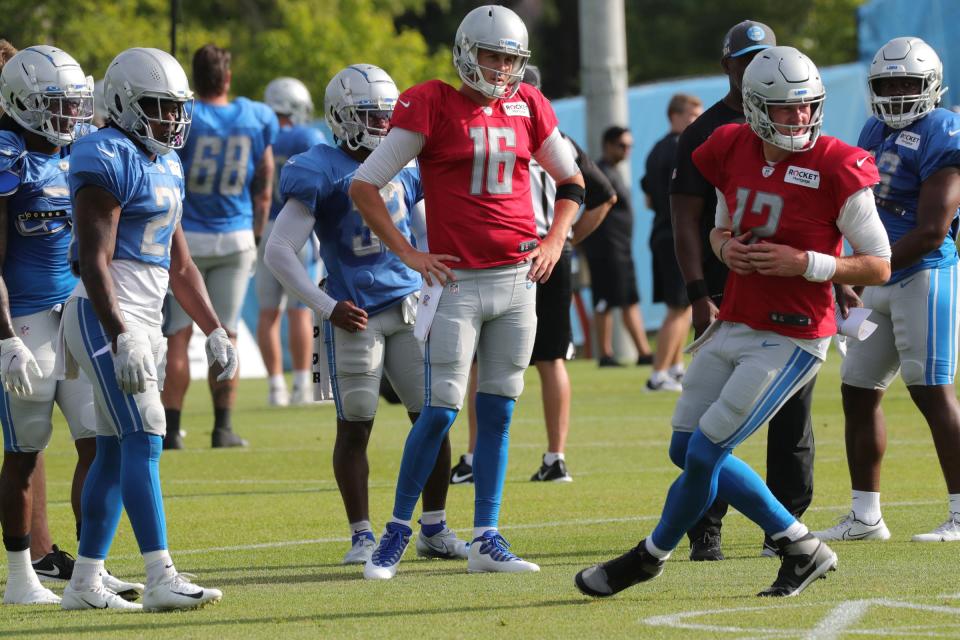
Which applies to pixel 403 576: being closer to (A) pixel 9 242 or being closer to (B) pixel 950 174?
(A) pixel 9 242

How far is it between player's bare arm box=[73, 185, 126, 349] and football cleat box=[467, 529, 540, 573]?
1.67 m

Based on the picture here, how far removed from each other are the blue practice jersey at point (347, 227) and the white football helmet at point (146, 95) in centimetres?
106

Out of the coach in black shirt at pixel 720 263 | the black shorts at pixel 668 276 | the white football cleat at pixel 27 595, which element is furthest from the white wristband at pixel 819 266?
the black shorts at pixel 668 276

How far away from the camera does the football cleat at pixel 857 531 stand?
7.13 m

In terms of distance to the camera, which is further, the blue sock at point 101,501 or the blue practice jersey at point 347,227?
the blue practice jersey at point 347,227

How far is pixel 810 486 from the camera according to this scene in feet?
22.8

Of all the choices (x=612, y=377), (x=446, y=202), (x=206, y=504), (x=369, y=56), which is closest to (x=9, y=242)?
(x=446, y=202)

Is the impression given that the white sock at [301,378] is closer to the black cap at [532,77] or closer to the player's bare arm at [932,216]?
the black cap at [532,77]

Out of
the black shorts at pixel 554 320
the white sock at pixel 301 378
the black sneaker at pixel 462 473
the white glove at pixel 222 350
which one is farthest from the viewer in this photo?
the white sock at pixel 301 378

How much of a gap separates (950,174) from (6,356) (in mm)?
3716

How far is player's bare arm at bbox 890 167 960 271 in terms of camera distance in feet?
22.6

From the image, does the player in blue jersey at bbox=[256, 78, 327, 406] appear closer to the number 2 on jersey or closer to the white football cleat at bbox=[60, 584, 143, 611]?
the number 2 on jersey

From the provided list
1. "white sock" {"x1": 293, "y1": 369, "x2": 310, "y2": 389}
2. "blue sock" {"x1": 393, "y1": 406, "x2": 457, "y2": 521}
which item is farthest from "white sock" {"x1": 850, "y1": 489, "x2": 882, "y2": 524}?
"white sock" {"x1": 293, "y1": 369, "x2": 310, "y2": 389}

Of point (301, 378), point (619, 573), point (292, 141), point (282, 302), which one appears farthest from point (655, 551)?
point (301, 378)
